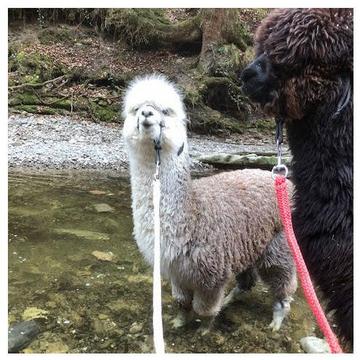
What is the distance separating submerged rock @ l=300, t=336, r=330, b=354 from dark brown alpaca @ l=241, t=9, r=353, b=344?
175 cm

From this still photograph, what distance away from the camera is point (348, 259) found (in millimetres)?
1447

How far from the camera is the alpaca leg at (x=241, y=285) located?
390 centimetres

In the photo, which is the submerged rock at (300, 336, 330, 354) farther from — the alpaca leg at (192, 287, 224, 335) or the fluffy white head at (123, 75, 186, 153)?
the fluffy white head at (123, 75, 186, 153)

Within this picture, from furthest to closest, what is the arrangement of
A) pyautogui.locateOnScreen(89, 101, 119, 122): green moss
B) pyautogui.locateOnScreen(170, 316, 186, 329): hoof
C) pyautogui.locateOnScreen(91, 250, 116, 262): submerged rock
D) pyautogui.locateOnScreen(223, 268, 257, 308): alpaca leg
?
1. pyautogui.locateOnScreen(89, 101, 119, 122): green moss
2. pyautogui.locateOnScreen(91, 250, 116, 262): submerged rock
3. pyautogui.locateOnScreen(223, 268, 257, 308): alpaca leg
4. pyautogui.locateOnScreen(170, 316, 186, 329): hoof

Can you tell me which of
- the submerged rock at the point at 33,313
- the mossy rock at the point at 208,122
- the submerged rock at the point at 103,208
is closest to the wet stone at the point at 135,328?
the submerged rock at the point at 33,313

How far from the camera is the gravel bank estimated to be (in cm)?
788

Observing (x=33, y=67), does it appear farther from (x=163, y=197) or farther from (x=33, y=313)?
(x=163, y=197)

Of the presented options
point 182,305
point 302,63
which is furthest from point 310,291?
point 182,305

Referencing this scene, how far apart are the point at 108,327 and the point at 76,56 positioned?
33.4ft

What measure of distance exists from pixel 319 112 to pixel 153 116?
148cm

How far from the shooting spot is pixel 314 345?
3.18 meters

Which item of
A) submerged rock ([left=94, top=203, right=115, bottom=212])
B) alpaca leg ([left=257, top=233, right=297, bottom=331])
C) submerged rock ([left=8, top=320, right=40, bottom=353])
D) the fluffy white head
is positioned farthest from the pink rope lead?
submerged rock ([left=94, top=203, right=115, bottom=212])
